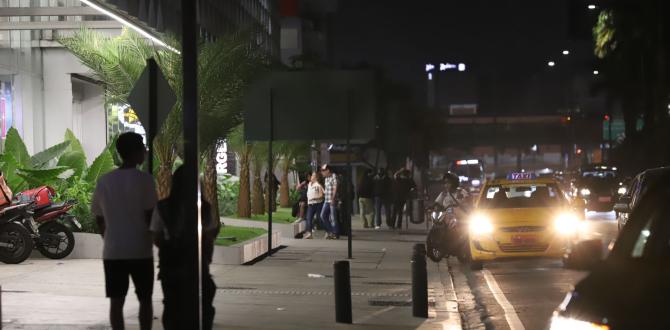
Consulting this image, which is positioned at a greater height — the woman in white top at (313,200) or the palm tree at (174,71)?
the palm tree at (174,71)

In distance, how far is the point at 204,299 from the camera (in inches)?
396

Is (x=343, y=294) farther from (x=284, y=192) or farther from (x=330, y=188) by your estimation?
(x=284, y=192)

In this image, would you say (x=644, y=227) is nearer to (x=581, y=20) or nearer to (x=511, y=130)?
(x=581, y=20)

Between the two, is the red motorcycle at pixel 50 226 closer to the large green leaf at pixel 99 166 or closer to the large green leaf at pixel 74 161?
the large green leaf at pixel 99 166

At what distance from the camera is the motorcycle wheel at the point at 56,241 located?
20188 millimetres

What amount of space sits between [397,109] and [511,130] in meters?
42.7

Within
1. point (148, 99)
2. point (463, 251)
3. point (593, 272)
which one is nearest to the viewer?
point (593, 272)

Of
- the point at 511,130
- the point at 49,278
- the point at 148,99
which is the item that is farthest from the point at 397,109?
the point at 148,99

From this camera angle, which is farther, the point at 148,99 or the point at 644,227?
the point at 148,99

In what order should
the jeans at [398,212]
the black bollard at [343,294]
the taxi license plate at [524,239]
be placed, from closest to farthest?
1. the black bollard at [343,294]
2. the taxi license plate at [524,239]
3. the jeans at [398,212]

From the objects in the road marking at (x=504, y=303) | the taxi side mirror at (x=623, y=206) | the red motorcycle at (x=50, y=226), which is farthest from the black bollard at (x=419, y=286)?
the taxi side mirror at (x=623, y=206)

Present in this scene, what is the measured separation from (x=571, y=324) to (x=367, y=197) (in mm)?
32299

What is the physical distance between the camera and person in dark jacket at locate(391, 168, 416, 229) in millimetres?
36156

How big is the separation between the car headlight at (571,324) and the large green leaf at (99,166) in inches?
779
